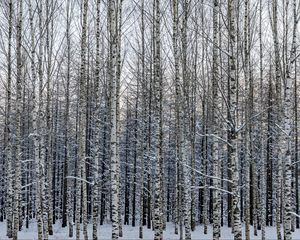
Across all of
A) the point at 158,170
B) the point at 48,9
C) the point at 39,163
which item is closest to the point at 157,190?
the point at 158,170

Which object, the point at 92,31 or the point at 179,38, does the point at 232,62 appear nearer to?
the point at 179,38

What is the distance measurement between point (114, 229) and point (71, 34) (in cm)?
1171

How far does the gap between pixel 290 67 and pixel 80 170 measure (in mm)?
8915

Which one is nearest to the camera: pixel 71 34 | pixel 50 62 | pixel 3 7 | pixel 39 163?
pixel 39 163

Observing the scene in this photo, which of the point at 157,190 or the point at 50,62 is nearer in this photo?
the point at 157,190

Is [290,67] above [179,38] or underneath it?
underneath

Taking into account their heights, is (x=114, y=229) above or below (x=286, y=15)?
below

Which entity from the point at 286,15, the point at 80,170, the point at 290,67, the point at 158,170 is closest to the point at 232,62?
the point at 290,67

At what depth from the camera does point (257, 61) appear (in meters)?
19.3

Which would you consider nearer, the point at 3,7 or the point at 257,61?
the point at 3,7

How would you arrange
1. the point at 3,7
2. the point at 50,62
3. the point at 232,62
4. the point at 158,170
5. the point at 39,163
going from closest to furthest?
the point at 232,62
the point at 158,170
the point at 39,163
the point at 3,7
the point at 50,62

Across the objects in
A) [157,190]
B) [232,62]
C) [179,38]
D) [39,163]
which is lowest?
[157,190]

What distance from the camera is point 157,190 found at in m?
11.2

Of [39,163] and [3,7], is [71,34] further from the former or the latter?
[39,163]
